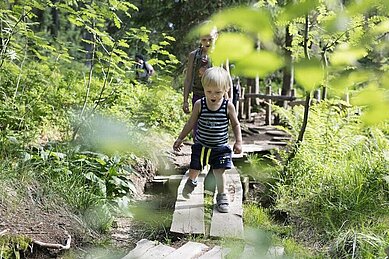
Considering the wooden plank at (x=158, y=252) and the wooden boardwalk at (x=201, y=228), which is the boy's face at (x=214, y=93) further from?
the wooden plank at (x=158, y=252)

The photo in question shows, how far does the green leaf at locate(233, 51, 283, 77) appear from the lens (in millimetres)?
1039

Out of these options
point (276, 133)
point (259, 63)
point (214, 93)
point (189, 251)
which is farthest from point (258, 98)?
point (259, 63)

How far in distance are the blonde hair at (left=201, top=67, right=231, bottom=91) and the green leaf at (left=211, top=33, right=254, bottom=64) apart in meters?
3.04

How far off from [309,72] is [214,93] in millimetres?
3262

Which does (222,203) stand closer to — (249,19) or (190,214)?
(190,214)

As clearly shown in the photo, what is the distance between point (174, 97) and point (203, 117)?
4.55 meters

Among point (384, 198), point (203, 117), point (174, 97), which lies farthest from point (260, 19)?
point (174, 97)

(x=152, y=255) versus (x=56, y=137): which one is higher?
(x=56, y=137)

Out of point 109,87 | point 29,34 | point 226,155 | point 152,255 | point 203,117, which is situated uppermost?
point 29,34

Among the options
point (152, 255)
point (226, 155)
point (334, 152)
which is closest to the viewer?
point (152, 255)

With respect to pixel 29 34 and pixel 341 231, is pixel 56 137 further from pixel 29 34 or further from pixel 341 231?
pixel 341 231

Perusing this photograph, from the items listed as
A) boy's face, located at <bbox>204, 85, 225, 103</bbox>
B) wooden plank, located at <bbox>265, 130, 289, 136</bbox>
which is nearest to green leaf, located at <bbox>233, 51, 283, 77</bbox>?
boy's face, located at <bbox>204, 85, 225, 103</bbox>

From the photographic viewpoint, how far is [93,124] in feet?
19.0

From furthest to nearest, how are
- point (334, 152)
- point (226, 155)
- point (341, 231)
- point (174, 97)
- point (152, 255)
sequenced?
point (174, 97)
point (334, 152)
point (226, 155)
point (341, 231)
point (152, 255)
